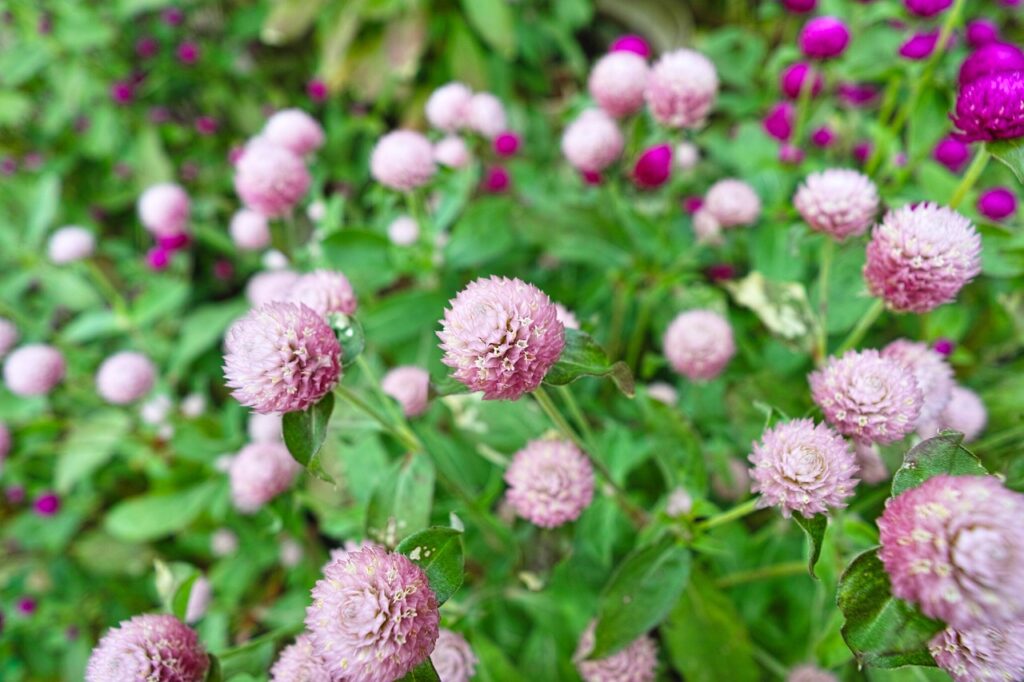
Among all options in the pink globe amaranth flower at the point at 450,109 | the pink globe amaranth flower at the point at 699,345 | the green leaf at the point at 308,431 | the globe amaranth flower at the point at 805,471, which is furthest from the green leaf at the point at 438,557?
the pink globe amaranth flower at the point at 450,109

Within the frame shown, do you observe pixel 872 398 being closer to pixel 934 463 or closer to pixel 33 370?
pixel 934 463

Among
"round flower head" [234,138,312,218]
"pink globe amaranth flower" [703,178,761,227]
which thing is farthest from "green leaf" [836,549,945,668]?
"round flower head" [234,138,312,218]

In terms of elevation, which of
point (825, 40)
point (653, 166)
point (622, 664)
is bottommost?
point (622, 664)

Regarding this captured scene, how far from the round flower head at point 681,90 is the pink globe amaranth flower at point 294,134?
0.84 meters

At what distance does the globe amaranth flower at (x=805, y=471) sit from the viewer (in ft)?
2.31

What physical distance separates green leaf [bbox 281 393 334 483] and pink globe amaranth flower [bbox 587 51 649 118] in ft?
3.02

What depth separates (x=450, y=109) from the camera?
153 centimetres

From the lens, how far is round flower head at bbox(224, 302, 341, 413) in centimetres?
76

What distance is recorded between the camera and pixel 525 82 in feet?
8.86

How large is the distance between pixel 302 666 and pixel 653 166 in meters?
1.15

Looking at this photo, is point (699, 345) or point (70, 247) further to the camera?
point (70, 247)

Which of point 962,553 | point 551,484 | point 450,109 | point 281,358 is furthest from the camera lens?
point 450,109

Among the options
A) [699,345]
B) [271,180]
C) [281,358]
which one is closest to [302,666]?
[281,358]

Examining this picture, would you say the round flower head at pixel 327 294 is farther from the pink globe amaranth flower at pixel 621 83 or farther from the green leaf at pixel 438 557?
the pink globe amaranth flower at pixel 621 83
